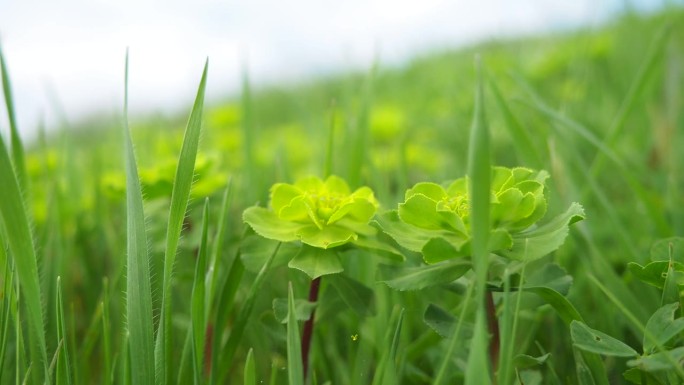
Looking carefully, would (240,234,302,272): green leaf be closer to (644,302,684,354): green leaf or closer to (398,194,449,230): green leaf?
(398,194,449,230): green leaf

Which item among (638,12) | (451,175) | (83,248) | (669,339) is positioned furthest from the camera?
(638,12)

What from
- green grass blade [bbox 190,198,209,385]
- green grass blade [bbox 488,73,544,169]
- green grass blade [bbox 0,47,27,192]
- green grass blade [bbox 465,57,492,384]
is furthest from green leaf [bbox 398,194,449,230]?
green grass blade [bbox 0,47,27,192]

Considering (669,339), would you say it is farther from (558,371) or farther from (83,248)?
(83,248)

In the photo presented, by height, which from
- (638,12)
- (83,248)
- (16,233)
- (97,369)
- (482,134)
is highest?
(638,12)

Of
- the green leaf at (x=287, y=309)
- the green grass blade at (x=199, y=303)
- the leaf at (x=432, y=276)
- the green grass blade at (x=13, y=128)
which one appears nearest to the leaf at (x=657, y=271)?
the leaf at (x=432, y=276)

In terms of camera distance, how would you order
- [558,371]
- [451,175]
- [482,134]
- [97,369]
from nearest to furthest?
[482,134]
[558,371]
[97,369]
[451,175]

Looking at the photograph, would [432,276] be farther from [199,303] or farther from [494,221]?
[199,303]

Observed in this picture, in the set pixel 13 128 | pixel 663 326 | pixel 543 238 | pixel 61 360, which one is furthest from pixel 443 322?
pixel 13 128

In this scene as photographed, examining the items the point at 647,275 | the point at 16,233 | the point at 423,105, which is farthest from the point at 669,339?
the point at 423,105
